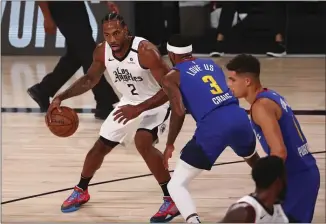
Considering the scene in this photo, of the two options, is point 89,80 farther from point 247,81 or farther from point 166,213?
point 247,81

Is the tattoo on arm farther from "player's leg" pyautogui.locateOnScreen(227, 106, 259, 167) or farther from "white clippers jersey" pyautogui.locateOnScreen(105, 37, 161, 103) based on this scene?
"white clippers jersey" pyautogui.locateOnScreen(105, 37, 161, 103)

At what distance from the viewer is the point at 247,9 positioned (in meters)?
13.3

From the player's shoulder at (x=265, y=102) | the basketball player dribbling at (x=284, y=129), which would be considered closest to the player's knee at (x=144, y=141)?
the basketball player dribbling at (x=284, y=129)

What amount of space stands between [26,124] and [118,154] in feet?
5.42

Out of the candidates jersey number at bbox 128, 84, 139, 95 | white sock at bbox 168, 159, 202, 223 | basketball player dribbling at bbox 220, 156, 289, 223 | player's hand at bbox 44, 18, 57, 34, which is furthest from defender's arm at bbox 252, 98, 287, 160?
player's hand at bbox 44, 18, 57, 34

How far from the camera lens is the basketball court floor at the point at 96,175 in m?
5.42

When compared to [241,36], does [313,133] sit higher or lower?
higher

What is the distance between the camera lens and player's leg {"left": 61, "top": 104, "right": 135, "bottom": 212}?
530 cm

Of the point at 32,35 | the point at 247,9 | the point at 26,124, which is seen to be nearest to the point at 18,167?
the point at 26,124

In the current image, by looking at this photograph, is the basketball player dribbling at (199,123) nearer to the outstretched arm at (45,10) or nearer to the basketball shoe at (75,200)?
the basketball shoe at (75,200)

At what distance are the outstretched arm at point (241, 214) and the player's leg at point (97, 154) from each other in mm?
2421

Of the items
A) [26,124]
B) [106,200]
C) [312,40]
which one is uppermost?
[106,200]

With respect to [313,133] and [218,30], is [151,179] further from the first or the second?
[218,30]

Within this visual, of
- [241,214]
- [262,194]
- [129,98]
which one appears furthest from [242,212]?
[129,98]
